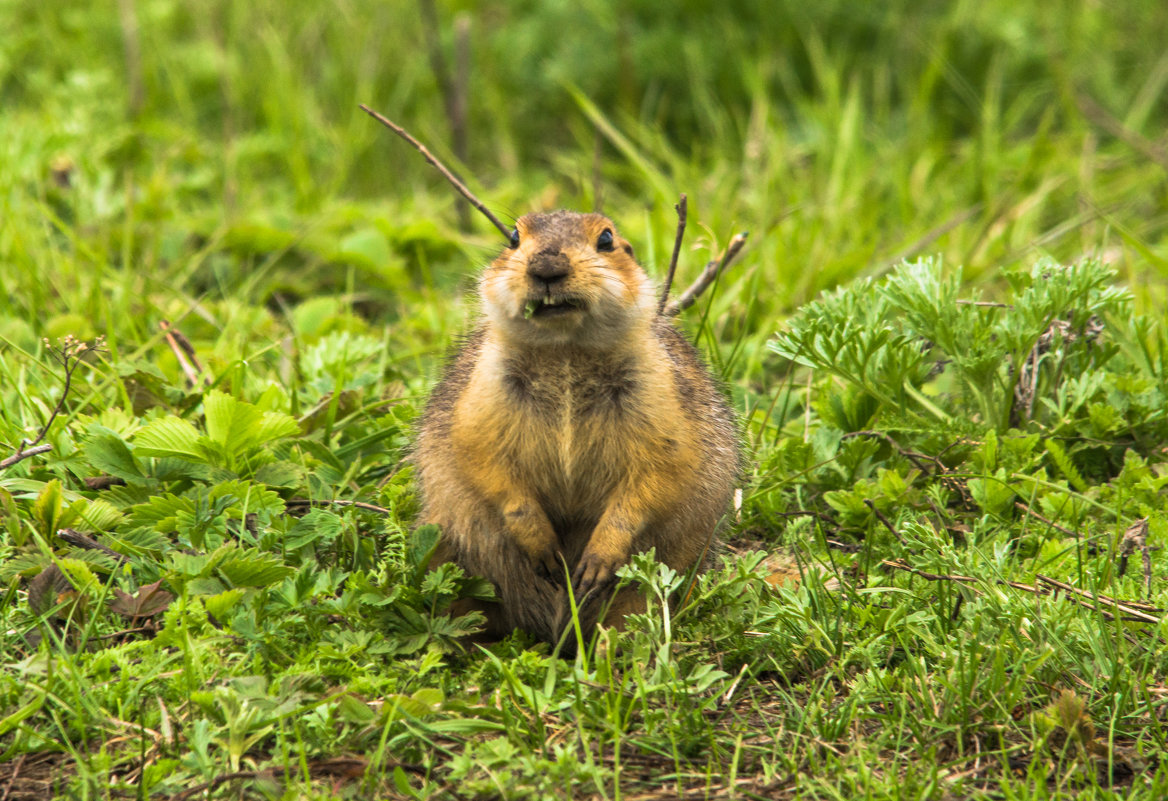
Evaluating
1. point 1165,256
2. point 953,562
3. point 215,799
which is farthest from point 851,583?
point 1165,256

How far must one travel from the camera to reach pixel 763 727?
2.81 m

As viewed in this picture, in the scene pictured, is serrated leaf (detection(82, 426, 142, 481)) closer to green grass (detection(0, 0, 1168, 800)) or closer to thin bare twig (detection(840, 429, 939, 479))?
green grass (detection(0, 0, 1168, 800))

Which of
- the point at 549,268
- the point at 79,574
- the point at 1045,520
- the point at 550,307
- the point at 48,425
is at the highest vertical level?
the point at 549,268

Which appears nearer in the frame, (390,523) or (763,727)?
(763,727)

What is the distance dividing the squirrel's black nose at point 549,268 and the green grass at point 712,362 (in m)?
0.77

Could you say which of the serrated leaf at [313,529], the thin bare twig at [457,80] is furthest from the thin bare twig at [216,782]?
the thin bare twig at [457,80]

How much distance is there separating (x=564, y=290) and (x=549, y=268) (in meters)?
0.07

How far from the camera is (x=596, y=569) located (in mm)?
3088

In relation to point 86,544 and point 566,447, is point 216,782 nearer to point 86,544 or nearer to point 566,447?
point 86,544

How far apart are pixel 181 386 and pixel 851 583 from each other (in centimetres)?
245

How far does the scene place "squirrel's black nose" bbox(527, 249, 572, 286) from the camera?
3.00 m

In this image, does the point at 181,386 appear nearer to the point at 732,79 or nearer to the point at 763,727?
the point at 763,727

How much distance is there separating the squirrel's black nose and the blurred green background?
206cm

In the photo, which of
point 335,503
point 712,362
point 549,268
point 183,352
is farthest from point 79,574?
point 712,362
